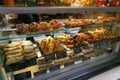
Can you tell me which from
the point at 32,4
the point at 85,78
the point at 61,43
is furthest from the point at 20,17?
the point at 85,78

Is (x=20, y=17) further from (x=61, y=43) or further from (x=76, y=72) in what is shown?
(x=76, y=72)

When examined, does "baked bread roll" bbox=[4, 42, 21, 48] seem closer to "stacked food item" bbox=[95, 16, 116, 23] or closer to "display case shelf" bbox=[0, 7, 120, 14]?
"display case shelf" bbox=[0, 7, 120, 14]

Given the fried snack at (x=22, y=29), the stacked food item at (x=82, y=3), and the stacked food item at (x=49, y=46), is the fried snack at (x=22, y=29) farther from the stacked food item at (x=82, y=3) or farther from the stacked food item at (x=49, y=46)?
the stacked food item at (x=82, y=3)

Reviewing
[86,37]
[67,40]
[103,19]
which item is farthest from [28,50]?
[103,19]

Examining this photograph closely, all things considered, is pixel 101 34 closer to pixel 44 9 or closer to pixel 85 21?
pixel 85 21

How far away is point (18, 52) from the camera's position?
3.70ft

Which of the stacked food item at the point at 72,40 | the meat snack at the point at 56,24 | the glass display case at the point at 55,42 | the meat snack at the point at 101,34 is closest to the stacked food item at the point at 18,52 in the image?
the glass display case at the point at 55,42

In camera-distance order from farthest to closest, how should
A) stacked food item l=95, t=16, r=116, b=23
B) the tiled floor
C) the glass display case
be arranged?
stacked food item l=95, t=16, r=116, b=23
the tiled floor
the glass display case

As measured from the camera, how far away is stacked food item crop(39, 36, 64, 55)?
50.4 inches

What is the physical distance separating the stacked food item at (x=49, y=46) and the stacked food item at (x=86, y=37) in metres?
0.12

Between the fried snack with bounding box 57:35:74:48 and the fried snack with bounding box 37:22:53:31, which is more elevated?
the fried snack with bounding box 37:22:53:31

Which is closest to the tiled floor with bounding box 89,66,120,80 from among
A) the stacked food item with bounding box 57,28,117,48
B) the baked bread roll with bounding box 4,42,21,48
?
the stacked food item with bounding box 57,28,117,48

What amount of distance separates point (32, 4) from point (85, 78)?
767mm

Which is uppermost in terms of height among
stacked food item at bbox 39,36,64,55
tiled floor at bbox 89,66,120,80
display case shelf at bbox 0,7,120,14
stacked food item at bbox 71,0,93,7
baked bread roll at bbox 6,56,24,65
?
stacked food item at bbox 71,0,93,7
